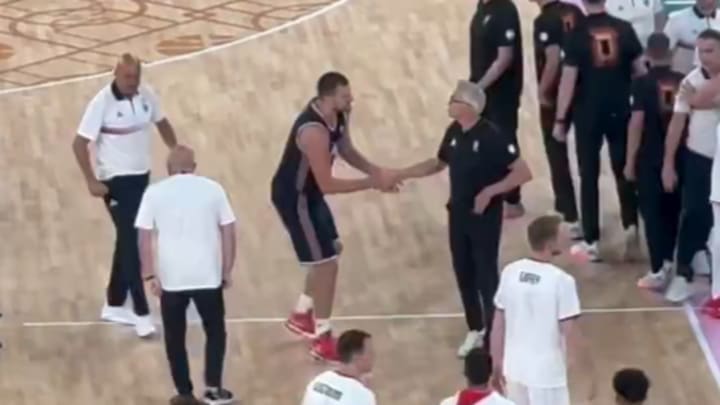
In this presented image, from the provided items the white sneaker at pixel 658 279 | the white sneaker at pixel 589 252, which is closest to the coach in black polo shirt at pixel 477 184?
the white sneaker at pixel 658 279

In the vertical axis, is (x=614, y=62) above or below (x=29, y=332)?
above

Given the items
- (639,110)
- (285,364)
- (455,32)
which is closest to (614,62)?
(639,110)

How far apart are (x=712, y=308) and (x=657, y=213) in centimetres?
71

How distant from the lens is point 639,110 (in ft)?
39.0

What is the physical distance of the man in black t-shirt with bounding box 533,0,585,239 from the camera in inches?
506

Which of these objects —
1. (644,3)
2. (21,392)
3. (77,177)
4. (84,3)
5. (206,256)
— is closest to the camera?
(206,256)

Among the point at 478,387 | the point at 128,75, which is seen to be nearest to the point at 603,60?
the point at 128,75

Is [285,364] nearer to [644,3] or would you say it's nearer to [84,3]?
[644,3]

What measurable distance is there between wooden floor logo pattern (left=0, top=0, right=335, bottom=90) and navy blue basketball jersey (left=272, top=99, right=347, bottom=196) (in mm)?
6008

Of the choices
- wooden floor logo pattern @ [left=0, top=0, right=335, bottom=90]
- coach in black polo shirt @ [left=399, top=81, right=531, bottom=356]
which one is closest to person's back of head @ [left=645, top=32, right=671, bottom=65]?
coach in black polo shirt @ [left=399, top=81, right=531, bottom=356]

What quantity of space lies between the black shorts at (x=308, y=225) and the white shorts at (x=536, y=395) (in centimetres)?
228

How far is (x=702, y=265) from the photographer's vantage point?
12367mm

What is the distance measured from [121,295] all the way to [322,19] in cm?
702

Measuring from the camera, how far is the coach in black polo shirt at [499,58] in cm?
1291
